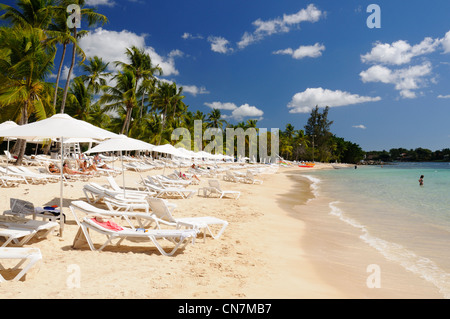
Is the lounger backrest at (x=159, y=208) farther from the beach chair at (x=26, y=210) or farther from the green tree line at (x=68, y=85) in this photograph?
the green tree line at (x=68, y=85)

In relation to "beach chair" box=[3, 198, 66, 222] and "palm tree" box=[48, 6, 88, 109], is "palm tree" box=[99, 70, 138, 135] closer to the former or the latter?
"palm tree" box=[48, 6, 88, 109]

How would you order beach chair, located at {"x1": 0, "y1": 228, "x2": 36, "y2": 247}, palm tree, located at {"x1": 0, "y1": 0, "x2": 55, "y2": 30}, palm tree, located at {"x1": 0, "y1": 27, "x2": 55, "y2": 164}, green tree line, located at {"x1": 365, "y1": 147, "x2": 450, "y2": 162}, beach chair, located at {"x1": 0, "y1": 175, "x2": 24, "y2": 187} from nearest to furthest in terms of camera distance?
beach chair, located at {"x1": 0, "y1": 228, "x2": 36, "y2": 247} < beach chair, located at {"x1": 0, "y1": 175, "x2": 24, "y2": 187} < palm tree, located at {"x1": 0, "y1": 27, "x2": 55, "y2": 164} < palm tree, located at {"x1": 0, "y1": 0, "x2": 55, "y2": 30} < green tree line, located at {"x1": 365, "y1": 147, "x2": 450, "y2": 162}

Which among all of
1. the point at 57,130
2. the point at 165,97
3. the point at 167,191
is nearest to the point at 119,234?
the point at 57,130

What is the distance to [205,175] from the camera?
2170 centimetres

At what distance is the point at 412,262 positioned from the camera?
199 inches

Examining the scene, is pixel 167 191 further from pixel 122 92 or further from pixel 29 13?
pixel 122 92

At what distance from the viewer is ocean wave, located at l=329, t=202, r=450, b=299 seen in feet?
13.8

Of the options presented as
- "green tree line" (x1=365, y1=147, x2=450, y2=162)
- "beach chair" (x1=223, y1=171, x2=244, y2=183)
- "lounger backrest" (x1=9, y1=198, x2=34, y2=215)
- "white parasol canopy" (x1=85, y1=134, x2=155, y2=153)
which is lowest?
"beach chair" (x1=223, y1=171, x2=244, y2=183)

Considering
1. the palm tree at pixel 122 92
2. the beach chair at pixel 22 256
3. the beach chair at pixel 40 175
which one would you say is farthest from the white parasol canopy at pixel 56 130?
the palm tree at pixel 122 92

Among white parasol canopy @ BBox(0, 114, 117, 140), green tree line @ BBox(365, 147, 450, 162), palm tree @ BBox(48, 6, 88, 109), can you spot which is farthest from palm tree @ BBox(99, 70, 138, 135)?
green tree line @ BBox(365, 147, 450, 162)

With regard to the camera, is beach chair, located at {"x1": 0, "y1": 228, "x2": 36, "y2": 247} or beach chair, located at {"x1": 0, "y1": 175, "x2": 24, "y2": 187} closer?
beach chair, located at {"x1": 0, "y1": 228, "x2": 36, "y2": 247}

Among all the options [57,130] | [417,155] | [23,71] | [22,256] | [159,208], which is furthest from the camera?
[417,155]

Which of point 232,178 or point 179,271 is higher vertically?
point 232,178
